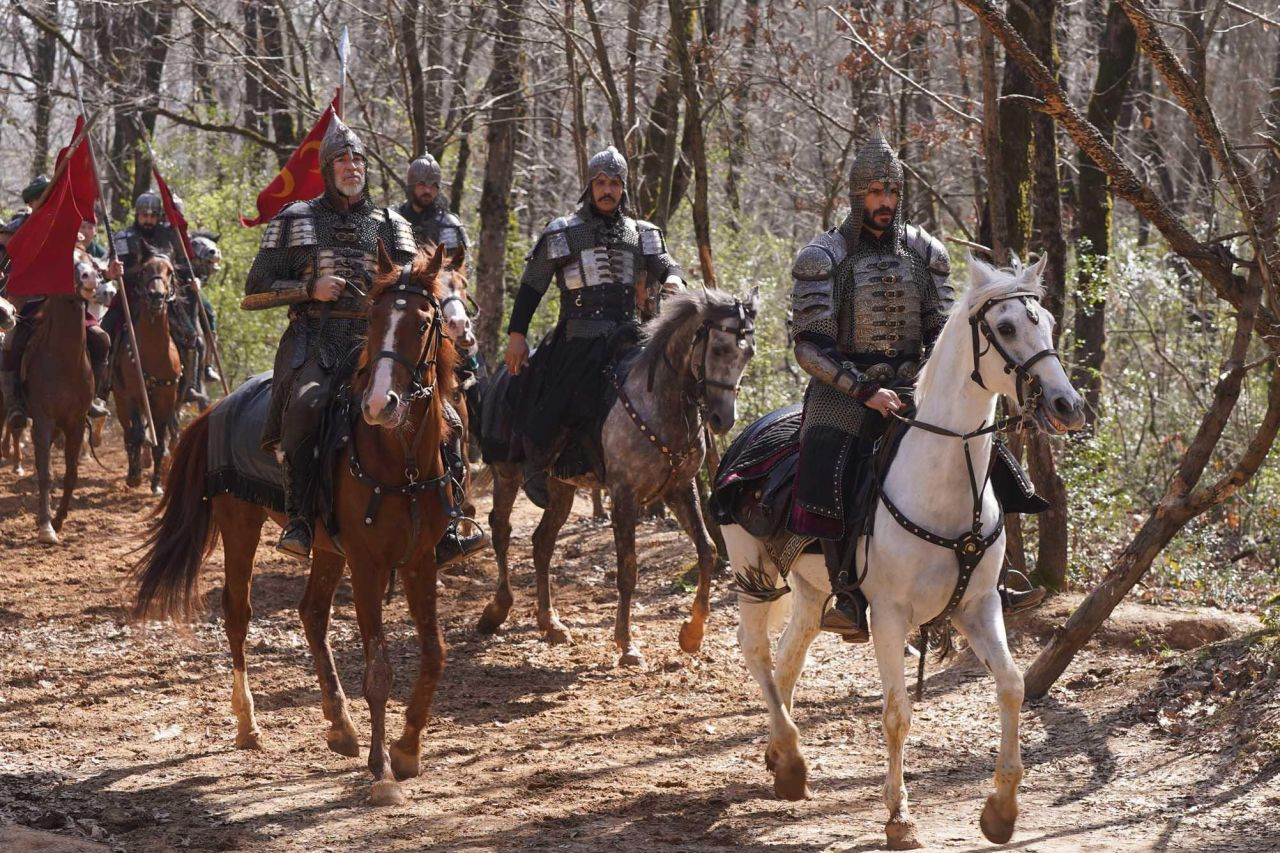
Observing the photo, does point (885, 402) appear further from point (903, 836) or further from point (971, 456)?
Result: point (903, 836)

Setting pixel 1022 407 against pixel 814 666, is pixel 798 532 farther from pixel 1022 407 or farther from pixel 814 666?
pixel 814 666

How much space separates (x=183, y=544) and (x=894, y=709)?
14.2 ft

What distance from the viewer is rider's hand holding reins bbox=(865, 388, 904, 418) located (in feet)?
21.4

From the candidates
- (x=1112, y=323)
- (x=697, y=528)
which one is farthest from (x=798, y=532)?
(x=1112, y=323)

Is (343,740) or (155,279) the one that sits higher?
(155,279)

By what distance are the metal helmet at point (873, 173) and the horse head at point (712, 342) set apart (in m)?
2.26

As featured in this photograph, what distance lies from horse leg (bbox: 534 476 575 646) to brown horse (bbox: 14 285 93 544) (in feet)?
18.6

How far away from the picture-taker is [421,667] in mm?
7270

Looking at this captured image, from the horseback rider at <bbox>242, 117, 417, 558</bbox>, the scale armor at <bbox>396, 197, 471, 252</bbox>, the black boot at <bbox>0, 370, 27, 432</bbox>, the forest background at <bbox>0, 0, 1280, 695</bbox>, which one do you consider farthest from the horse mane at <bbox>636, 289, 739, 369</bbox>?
the black boot at <bbox>0, 370, 27, 432</bbox>

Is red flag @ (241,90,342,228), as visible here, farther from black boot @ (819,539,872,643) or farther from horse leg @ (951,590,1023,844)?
horse leg @ (951,590,1023,844)

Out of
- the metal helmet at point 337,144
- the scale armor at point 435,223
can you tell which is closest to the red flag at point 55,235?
the scale armor at point 435,223

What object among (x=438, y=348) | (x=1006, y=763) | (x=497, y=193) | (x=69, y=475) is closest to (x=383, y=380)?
(x=438, y=348)

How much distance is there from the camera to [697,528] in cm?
1031

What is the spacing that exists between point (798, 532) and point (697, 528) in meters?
3.54
